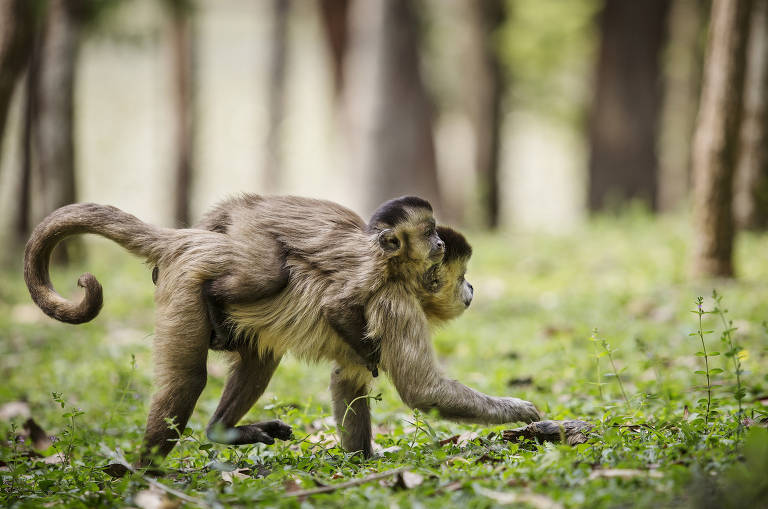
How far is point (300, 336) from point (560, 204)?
33.7 metres

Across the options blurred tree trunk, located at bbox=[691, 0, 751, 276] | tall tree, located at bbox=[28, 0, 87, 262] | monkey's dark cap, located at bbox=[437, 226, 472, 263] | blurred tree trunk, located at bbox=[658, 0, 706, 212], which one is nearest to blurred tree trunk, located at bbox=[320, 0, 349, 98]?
tall tree, located at bbox=[28, 0, 87, 262]

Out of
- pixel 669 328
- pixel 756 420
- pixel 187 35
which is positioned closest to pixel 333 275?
pixel 756 420

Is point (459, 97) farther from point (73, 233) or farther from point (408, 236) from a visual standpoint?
point (73, 233)

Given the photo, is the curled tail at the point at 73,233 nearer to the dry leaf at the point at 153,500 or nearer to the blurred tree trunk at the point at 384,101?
the dry leaf at the point at 153,500

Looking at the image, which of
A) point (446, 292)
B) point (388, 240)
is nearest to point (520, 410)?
point (446, 292)

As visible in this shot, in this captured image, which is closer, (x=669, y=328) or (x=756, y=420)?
(x=756, y=420)

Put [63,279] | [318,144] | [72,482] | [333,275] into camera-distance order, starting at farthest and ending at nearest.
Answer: [318,144]
[63,279]
[333,275]
[72,482]

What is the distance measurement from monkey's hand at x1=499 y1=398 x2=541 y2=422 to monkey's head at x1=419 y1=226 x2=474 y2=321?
806 millimetres

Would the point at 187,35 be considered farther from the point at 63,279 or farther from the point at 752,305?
the point at 752,305

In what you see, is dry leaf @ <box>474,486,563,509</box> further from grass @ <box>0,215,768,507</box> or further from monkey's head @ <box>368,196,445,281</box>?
monkey's head @ <box>368,196,445,281</box>

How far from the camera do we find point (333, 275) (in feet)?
15.4

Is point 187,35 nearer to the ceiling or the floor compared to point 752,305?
nearer to the ceiling

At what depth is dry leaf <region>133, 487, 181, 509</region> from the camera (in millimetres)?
3574

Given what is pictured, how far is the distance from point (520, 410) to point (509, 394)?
4.96 feet
